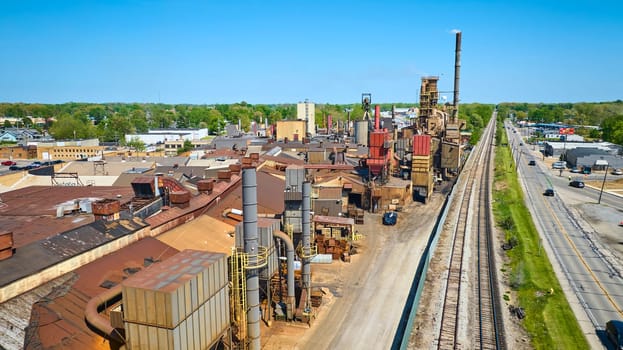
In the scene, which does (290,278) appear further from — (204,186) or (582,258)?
(582,258)

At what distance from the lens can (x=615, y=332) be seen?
23406 millimetres

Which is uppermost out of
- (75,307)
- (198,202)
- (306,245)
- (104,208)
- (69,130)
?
(69,130)

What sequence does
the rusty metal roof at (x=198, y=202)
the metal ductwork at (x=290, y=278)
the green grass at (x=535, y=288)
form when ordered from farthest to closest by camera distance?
1. the rusty metal roof at (x=198, y=202)
2. the metal ductwork at (x=290, y=278)
3. the green grass at (x=535, y=288)

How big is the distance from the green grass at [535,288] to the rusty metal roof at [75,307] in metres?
21.5

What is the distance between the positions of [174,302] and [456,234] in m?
36.2

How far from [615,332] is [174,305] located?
76.6ft

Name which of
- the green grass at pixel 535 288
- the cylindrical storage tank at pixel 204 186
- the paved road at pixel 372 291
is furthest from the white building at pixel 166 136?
the cylindrical storage tank at pixel 204 186

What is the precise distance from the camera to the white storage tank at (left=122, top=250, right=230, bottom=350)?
13391 millimetres

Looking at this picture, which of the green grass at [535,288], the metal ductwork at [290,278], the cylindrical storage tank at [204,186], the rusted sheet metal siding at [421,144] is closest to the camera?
the green grass at [535,288]

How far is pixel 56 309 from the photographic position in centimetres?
1580

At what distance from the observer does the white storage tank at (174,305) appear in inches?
527

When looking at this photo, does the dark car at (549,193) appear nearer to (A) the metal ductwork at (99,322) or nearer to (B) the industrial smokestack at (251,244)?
(B) the industrial smokestack at (251,244)

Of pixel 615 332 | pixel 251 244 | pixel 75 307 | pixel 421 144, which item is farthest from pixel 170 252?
pixel 421 144

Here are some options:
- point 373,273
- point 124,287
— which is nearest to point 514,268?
point 373,273
